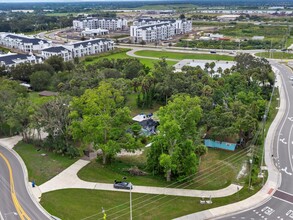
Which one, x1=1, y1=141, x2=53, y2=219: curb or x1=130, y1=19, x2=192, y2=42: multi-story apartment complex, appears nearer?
x1=1, y1=141, x2=53, y2=219: curb

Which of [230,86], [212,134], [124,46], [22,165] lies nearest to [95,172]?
[22,165]

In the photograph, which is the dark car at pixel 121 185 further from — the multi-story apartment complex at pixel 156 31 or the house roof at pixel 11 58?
the multi-story apartment complex at pixel 156 31

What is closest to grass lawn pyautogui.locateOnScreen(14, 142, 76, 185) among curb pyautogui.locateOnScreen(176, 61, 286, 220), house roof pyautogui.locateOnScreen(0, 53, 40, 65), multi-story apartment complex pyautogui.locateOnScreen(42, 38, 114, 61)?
curb pyautogui.locateOnScreen(176, 61, 286, 220)

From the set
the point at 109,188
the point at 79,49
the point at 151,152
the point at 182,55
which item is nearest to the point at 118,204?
the point at 109,188

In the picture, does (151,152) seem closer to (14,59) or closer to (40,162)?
(40,162)

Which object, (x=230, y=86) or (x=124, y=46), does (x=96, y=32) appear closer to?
(x=124, y=46)

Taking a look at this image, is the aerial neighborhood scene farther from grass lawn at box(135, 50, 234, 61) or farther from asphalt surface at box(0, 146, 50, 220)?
grass lawn at box(135, 50, 234, 61)
